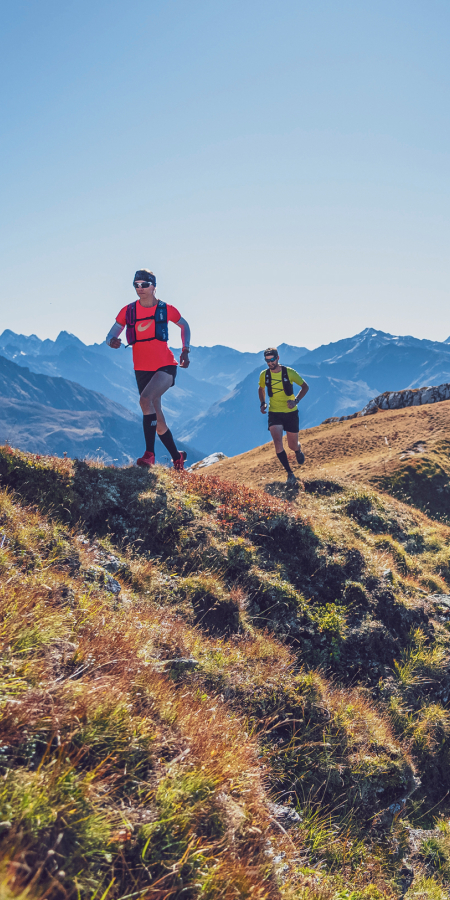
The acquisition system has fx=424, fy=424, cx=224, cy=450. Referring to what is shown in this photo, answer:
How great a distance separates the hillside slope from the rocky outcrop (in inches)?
115

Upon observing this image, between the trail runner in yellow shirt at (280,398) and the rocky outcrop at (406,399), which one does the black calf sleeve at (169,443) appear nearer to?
the trail runner in yellow shirt at (280,398)

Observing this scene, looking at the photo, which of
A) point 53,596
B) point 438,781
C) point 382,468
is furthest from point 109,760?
point 382,468

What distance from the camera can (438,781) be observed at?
19.5 feet

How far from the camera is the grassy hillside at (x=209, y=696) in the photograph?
242cm

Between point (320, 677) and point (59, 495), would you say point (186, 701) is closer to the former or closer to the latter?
point (320, 677)

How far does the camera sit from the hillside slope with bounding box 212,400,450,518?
595 inches

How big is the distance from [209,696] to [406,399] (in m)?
27.1

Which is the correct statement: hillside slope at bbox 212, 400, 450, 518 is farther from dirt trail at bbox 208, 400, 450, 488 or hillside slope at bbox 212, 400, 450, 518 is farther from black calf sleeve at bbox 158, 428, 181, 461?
black calf sleeve at bbox 158, 428, 181, 461

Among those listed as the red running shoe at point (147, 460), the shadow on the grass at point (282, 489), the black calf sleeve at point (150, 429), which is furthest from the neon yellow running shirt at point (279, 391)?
the red running shoe at point (147, 460)

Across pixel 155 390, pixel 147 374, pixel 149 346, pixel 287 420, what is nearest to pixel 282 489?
pixel 287 420

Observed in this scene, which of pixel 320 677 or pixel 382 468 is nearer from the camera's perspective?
pixel 320 677

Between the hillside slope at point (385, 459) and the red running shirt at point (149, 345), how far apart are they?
5.54 m

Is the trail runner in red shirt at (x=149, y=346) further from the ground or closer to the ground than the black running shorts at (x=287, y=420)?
further from the ground

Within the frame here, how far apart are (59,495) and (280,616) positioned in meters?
4.17
